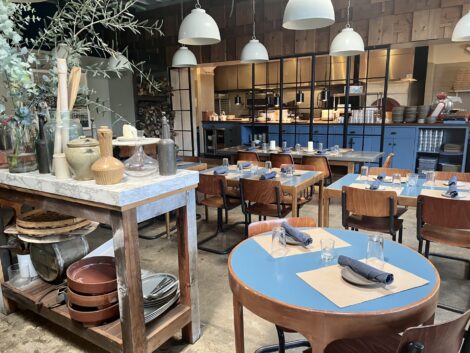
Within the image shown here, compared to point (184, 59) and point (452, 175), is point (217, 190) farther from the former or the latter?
point (184, 59)

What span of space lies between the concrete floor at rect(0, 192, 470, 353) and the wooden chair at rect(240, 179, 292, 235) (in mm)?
591

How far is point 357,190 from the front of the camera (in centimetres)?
274

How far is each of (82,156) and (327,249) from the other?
50.8 inches

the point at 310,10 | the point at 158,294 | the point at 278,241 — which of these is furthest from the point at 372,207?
the point at 158,294

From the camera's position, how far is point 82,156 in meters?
1.71

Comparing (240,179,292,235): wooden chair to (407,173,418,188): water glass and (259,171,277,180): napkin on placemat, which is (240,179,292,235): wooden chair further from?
(407,173,418,188): water glass

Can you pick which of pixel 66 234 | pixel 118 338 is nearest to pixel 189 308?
pixel 118 338

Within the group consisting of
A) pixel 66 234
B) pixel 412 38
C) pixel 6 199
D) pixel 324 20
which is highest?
pixel 412 38

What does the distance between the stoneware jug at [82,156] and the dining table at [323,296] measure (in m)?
0.86

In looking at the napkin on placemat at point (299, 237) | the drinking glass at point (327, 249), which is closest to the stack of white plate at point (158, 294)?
the napkin on placemat at point (299, 237)

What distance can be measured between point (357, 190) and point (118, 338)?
2.00m

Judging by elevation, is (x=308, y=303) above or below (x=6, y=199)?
below

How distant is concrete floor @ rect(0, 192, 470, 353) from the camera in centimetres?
211

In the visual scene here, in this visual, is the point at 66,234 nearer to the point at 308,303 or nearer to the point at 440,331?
the point at 308,303
